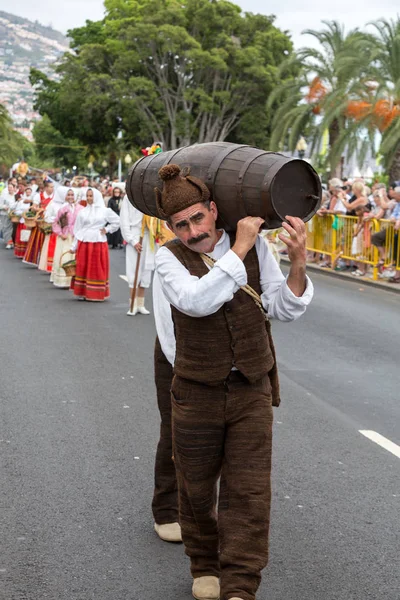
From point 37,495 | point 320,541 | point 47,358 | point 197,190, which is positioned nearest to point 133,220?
point 47,358

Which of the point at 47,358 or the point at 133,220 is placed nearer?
the point at 47,358

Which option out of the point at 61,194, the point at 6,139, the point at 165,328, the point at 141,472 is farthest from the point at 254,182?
the point at 6,139

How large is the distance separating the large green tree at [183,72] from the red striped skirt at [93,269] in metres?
36.7

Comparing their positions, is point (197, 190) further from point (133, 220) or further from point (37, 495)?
point (133, 220)

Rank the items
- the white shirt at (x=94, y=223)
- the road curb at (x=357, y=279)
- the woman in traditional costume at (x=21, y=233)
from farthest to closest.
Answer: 1. the woman in traditional costume at (x=21, y=233)
2. the road curb at (x=357, y=279)
3. the white shirt at (x=94, y=223)

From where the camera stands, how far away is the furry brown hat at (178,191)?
12.8 ft

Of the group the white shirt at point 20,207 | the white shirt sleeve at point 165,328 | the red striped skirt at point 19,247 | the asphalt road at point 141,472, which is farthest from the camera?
the white shirt at point 20,207

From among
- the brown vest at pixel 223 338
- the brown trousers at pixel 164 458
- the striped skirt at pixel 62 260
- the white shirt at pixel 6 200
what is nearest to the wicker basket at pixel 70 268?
the striped skirt at pixel 62 260

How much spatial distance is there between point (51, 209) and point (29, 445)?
A: 12.8 m

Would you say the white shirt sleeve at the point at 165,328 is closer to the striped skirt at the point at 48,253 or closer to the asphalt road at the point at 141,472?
the asphalt road at the point at 141,472

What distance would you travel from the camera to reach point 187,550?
4.36m

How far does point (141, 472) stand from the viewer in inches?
250

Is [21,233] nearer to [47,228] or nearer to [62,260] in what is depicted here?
[47,228]

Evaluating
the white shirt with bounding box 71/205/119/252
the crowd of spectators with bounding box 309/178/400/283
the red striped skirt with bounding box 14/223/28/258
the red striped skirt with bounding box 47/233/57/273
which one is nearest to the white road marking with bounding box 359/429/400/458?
the white shirt with bounding box 71/205/119/252
